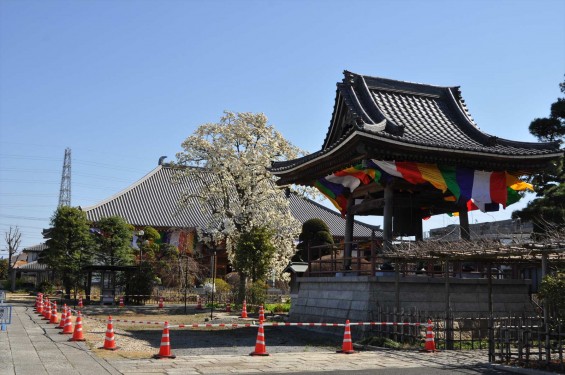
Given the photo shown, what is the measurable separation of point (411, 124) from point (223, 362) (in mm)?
11875

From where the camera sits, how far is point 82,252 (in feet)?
133

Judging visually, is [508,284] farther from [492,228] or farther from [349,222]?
[492,228]

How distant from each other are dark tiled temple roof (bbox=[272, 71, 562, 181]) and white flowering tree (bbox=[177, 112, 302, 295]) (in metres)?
11.7

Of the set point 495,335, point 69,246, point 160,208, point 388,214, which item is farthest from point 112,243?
point 495,335

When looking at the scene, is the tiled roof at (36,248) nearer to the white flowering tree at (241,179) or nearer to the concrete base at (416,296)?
the white flowering tree at (241,179)

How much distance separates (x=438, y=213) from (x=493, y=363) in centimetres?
1044

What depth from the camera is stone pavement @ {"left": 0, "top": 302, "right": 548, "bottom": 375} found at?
37.9 feet

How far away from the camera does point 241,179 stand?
118 feet

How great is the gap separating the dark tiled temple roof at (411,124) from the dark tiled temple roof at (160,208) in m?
30.0

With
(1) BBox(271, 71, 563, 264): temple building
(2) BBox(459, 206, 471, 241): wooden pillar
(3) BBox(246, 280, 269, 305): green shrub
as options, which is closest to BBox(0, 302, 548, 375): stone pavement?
(1) BBox(271, 71, 563, 264): temple building

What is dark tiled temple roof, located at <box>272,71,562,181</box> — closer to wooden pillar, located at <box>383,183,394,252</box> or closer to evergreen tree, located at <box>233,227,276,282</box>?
wooden pillar, located at <box>383,183,394,252</box>

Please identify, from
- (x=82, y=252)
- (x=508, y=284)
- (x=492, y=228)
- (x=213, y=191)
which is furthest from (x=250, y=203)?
(x=508, y=284)

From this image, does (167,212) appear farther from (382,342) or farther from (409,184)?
(382,342)

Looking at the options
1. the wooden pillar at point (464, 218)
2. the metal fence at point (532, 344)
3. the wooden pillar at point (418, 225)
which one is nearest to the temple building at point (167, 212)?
the wooden pillar at point (418, 225)
